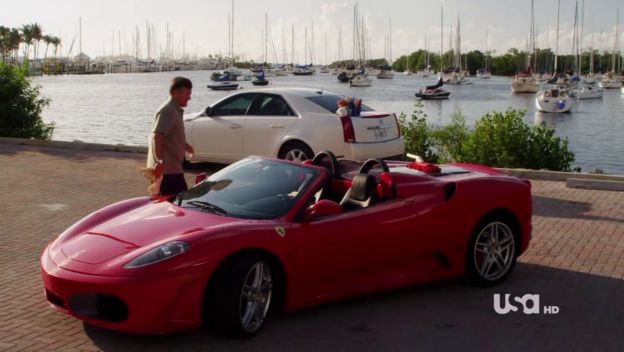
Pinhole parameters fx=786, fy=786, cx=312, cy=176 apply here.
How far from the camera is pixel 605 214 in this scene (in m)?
10.6

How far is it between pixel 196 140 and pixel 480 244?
8.03m

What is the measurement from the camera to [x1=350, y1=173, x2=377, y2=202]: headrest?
6.58 m

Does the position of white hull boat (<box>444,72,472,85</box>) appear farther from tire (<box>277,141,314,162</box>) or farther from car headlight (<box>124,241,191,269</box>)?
car headlight (<box>124,241,191,269</box>)

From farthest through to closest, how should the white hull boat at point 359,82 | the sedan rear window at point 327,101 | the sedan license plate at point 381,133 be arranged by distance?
1. the white hull boat at point 359,82
2. the sedan rear window at point 327,101
3. the sedan license plate at point 381,133

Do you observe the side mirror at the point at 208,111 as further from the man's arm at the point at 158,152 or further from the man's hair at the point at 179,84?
the man's arm at the point at 158,152

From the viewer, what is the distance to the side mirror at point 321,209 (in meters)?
6.08

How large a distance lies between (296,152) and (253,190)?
658cm

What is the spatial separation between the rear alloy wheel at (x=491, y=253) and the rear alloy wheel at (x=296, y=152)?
5.97 m

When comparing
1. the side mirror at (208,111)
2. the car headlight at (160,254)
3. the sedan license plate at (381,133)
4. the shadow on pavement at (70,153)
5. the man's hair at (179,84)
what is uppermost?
the man's hair at (179,84)

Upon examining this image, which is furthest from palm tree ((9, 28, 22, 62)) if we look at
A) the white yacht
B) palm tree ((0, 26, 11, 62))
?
the white yacht

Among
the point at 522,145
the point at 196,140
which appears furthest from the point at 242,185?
the point at 522,145

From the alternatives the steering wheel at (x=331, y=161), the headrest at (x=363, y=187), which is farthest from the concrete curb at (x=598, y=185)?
the headrest at (x=363, y=187)

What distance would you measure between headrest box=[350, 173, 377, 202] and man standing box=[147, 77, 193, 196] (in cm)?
215

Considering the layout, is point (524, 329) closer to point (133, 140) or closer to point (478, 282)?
point (478, 282)
